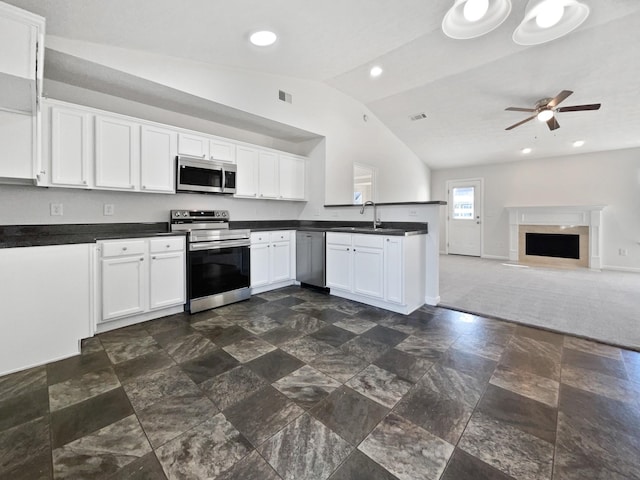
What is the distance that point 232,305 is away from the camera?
3469 mm

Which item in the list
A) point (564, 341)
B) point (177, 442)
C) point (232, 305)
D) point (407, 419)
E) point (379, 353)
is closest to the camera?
point (177, 442)

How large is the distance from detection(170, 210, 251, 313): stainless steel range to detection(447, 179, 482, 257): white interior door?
644 cm

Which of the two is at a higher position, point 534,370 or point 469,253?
point 469,253

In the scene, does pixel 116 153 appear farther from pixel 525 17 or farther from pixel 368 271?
pixel 525 17

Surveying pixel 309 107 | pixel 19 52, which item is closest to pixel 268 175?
pixel 309 107

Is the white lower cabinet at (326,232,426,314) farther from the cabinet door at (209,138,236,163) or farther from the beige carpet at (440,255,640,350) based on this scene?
the cabinet door at (209,138,236,163)

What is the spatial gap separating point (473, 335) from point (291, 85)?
3876 millimetres

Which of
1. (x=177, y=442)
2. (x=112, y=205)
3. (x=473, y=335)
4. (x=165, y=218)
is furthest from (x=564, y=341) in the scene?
(x=112, y=205)

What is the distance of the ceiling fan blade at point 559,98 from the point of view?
3.59 meters

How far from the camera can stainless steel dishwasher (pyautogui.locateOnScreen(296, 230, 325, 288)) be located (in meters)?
3.97

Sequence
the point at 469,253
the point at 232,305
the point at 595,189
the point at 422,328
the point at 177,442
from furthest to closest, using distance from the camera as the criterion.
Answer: the point at 469,253 → the point at 595,189 → the point at 232,305 → the point at 422,328 → the point at 177,442

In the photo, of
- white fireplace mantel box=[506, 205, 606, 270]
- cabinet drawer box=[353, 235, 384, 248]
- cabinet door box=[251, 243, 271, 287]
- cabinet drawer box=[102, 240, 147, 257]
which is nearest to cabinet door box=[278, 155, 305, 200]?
cabinet door box=[251, 243, 271, 287]

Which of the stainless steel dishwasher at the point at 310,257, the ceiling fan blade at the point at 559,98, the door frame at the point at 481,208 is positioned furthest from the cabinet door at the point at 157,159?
the door frame at the point at 481,208

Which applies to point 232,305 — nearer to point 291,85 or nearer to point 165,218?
point 165,218
